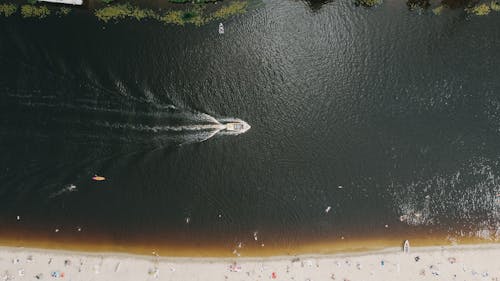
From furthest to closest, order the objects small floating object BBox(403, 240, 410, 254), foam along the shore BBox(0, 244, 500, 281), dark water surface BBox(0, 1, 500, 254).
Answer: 1. small floating object BBox(403, 240, 410, 254)
2. dark water surface BBox(0, 1, 500, 254)
3. foam along the shore BBox(0, 244, 500, 281)

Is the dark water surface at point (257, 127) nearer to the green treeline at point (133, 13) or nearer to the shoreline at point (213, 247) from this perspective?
the shoreline at point (213, 247)

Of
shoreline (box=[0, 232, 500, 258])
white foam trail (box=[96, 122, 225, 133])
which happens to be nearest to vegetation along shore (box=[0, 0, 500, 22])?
white foam trail (box=[96, 122, 225, 133])

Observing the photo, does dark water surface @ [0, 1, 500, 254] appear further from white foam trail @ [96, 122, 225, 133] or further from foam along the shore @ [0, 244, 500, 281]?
foam along the shore @ [0, 244, 500, 281]

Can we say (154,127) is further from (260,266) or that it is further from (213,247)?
(260,266)

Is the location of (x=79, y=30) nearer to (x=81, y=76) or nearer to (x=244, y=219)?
(x=81, y=76)

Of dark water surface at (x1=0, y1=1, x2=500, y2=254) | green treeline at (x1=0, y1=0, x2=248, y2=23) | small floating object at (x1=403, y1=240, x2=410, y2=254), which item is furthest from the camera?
small floating object at (x1=403, y1=240, x2=410, y2=254)

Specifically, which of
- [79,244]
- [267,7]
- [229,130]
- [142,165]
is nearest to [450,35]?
[267,7]

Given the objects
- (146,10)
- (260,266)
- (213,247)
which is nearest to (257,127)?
(213,247)
